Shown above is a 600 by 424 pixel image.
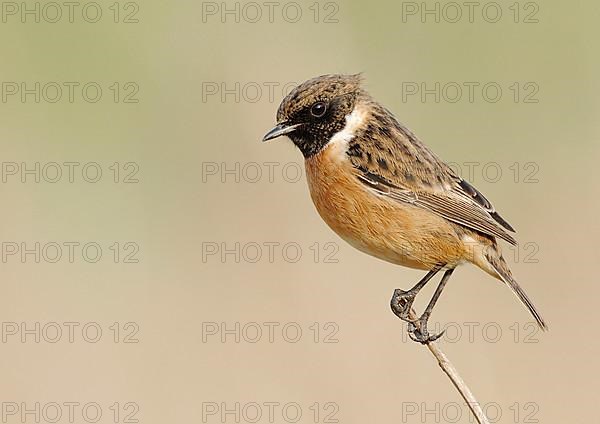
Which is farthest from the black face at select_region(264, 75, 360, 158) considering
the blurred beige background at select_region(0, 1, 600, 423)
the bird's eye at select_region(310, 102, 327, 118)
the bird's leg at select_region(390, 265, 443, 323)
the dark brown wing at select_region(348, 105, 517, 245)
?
the blurred beige background at select_region(0, 1, 600, 423)

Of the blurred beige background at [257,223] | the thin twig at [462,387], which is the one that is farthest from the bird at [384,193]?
the blurred beige background at [257,223]

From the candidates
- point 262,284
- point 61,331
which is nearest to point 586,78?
point 262,284

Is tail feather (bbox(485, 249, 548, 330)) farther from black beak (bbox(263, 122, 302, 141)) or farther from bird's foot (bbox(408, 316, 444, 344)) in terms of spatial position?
black beak (bbox(263, 122, 302, 141))

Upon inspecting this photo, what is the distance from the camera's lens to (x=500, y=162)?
745 cm

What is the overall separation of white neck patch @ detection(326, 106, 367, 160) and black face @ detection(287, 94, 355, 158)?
0.9 inches

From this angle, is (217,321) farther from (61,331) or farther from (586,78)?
(586,78)

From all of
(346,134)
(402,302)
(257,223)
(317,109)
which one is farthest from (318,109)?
(257,223)

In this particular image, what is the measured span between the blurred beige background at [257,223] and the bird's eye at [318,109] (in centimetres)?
184

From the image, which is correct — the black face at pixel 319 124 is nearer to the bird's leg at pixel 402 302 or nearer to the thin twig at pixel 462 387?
the bird's leg at pixel 402 302

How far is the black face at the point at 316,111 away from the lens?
4719 millimetres

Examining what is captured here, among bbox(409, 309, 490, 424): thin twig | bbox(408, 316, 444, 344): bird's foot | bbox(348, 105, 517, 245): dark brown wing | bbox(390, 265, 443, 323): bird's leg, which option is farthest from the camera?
bbox(348, 105, 517, 245): dark brown wing

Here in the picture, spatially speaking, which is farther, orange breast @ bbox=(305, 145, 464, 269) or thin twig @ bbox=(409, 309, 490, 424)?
orange breast @ bbox=(305, 145, 464, 269)

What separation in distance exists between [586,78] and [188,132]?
9.55ft

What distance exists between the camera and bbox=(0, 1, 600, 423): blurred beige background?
6207 mm
